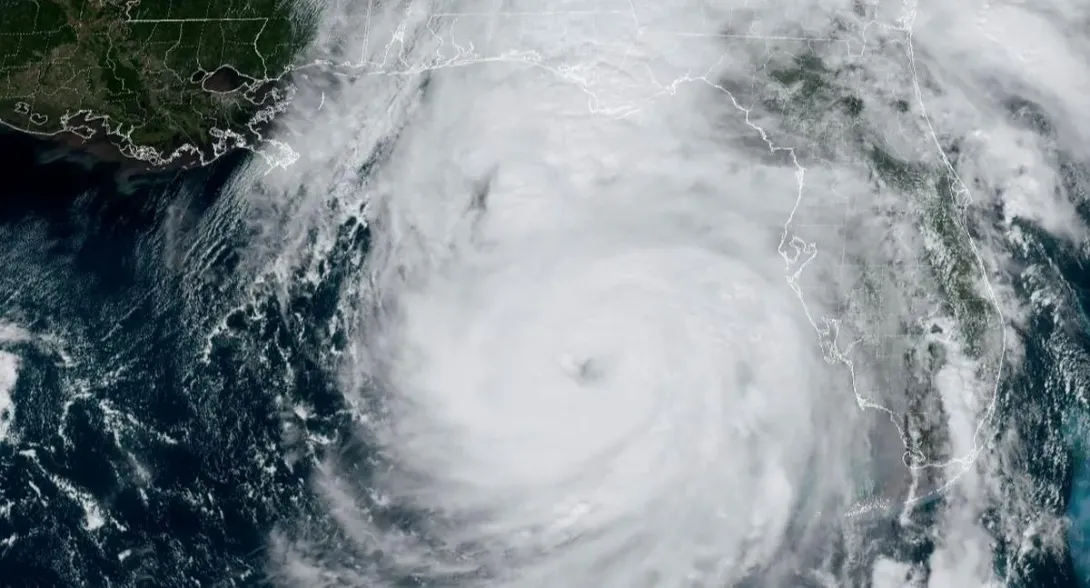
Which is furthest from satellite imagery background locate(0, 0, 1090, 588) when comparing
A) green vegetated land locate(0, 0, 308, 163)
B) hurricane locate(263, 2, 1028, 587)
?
green vegetated land locate(0, 0, 308, 163)

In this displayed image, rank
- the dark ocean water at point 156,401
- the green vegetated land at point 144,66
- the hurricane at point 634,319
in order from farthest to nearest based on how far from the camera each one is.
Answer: the green vegetated land at point 144,66, the dark ocean water at point 156,401, the hurricane at point 634,319

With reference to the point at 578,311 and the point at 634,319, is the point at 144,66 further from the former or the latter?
the point at 634,319

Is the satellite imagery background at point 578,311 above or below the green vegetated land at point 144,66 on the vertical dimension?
below

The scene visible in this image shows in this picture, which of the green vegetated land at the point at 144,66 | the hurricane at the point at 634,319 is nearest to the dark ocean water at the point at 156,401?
the hurricane at the point at 634,319

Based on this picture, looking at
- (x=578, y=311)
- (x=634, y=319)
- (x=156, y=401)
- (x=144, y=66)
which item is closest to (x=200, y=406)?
(x=156, y=401)

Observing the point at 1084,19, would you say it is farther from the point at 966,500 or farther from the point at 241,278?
the point at 241,278

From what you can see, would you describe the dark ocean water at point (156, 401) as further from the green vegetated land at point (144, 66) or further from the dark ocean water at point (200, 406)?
the green vegetated land at point (144, 66)

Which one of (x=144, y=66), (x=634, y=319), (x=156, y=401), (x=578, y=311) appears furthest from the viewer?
(x=144, y=66)
